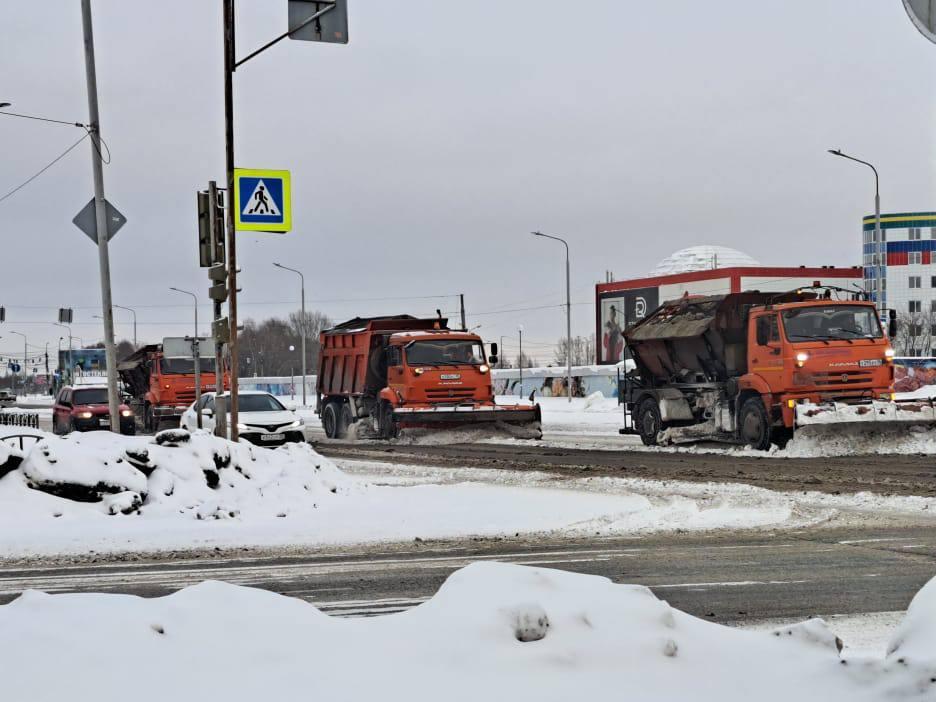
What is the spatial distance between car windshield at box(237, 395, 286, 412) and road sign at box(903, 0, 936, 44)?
2457 cm

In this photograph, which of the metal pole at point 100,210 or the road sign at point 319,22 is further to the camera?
the metal pole at point 100,210

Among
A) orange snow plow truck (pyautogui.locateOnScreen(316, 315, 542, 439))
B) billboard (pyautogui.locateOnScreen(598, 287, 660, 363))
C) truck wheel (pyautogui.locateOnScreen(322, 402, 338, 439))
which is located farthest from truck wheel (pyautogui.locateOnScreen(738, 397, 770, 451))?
billboard (pyautogui.locateOnScreen(598, 287, 660, 363))

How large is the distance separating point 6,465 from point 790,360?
1346cm

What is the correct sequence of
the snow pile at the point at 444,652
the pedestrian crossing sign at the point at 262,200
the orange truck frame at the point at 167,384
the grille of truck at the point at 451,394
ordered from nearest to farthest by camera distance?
the snow pile at the point at 444,652 < the pedestrian crossing sign at the point at 262,200 < the grille of truck at the point at 451,394 < the orange truck frame at the point at 167,384

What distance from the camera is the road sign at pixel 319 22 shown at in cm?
1560

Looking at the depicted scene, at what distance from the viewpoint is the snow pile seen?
12.3ft

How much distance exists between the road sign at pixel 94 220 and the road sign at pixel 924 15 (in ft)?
65.2

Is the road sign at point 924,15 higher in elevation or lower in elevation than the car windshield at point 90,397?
higher

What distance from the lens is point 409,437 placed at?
27406 mm

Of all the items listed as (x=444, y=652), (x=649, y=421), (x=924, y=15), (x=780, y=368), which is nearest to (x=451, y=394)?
(x=649, y=421)

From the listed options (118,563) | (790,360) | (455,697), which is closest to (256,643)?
(455,697)

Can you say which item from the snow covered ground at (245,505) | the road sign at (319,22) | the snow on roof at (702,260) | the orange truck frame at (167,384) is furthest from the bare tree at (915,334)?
the snow covered ground at (245,505)

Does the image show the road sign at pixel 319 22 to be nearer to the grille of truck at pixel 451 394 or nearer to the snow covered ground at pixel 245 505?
the snow covered ground at pixel 245 505

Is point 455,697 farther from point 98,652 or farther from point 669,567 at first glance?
point 669,567
